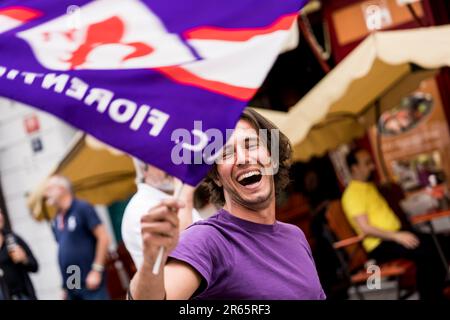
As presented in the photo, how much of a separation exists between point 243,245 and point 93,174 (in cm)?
295

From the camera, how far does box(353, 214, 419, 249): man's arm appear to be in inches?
173

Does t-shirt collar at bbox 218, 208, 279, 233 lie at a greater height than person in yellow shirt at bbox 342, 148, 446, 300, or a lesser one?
lesser

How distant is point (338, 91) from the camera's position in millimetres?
4285

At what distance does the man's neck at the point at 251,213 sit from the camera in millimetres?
1703

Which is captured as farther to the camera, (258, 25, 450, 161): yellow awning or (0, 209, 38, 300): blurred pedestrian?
(258, 25, 450, 161): yellow awning

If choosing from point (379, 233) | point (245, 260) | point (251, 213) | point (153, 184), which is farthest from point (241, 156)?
point (379, 233)

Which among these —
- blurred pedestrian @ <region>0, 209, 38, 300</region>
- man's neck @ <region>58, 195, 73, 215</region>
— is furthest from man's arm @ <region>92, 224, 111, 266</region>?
blurred pedestrian @ <region>0, 209, 38, 300</region>

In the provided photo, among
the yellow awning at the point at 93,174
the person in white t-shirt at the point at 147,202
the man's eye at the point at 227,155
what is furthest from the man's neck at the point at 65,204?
the man's eye at the point at 227,155

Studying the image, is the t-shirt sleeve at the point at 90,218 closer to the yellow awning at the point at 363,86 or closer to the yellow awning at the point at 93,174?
the yellow awning at the point at 93,174

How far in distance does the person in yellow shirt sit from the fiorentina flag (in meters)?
2.62

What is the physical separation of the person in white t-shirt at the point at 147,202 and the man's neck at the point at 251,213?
37cm

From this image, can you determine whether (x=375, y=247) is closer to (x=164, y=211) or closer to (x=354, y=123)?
(x=354, y=123)

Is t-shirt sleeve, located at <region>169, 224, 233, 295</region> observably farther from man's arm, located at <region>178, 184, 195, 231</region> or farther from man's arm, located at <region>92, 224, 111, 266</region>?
man's arm, located at <region>92, 224, 111, 266</region>

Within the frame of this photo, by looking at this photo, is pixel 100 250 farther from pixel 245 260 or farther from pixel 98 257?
pixel 245 260
